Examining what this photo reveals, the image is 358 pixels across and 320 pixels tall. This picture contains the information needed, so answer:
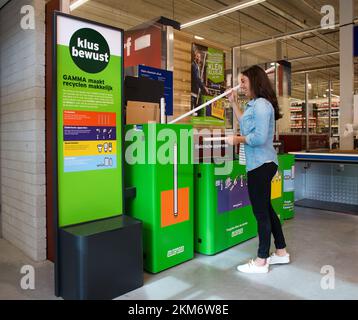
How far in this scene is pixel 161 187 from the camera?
2.69m

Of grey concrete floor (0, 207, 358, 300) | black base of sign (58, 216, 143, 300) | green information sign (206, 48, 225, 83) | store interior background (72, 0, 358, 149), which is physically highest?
store interior background (72, 0, 358, 149)

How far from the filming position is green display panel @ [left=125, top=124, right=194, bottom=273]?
2.66 metres

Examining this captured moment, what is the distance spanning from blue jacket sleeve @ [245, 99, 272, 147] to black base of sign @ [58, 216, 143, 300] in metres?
1.09

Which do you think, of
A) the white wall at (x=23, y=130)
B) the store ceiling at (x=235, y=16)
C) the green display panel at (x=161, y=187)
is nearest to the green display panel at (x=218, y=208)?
the green display panel at (x=161, y=187)

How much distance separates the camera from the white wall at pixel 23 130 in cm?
300

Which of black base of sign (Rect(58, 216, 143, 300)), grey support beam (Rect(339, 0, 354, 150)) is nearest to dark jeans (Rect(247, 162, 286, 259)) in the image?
black base of sign (Rect(58, 216, 143, 300))

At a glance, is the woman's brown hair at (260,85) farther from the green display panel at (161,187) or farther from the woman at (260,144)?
the green display panel at (161,187)

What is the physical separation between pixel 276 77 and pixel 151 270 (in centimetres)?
518

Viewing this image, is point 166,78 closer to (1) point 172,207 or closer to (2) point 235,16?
(1) point 172,207

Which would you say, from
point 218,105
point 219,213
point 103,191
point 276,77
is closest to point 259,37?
point 276,77

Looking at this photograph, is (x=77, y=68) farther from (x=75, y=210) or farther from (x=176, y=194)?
(x=176, y=194)

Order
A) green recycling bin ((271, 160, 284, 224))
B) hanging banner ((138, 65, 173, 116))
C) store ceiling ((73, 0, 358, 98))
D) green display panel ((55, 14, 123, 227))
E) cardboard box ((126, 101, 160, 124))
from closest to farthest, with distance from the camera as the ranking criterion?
green display panel ((55, 14, 123, 227))
cardboard box ((126, 101, 160, 124))
hanging banner ((138, 65, 173, 116))
green recycling bin ((271, 160, 284, 224))
store ceiling ((73, 0, 358, 98))

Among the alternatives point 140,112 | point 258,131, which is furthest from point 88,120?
point 258,131

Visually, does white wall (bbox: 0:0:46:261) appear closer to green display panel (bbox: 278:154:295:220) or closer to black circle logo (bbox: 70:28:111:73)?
black circle logo (bbox: 70:28:111:73)
